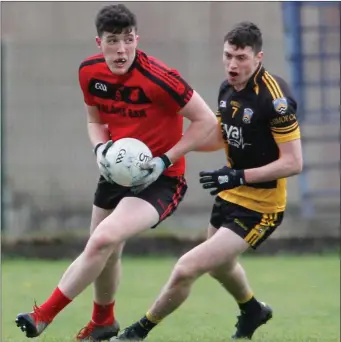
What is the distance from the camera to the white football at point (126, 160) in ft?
21.7

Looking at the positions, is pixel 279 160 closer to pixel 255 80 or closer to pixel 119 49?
pixel 255 80

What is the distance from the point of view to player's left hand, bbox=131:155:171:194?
666 cm

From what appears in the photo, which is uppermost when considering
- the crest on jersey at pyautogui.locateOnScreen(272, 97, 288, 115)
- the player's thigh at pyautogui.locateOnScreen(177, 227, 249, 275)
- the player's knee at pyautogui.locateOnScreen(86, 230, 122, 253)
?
the crest on jersey at pyautogui.locateOnScreen(272, 97, 288, 115)

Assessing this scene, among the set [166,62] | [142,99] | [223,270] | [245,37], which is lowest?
[223,270]

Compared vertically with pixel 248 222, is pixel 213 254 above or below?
below

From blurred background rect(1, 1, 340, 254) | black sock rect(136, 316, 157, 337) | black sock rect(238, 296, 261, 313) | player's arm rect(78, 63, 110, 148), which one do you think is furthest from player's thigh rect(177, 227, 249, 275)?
blurred background rect(1, 1, 340, 254)

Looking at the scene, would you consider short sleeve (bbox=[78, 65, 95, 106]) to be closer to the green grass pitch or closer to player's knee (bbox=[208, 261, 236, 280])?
player's knee (bbox=[208, 261, 236, 280])

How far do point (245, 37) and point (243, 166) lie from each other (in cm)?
81

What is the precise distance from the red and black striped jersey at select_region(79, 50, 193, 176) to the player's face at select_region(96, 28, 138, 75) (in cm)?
8

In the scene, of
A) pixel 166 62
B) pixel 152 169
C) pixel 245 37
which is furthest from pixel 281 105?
pixel 166 62

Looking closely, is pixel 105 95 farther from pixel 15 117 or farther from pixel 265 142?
pixel 15 117

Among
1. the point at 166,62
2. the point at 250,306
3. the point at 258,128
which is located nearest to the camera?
the point at 258,128

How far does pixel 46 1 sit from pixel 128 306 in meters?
7.28

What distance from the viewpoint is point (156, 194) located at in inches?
268
